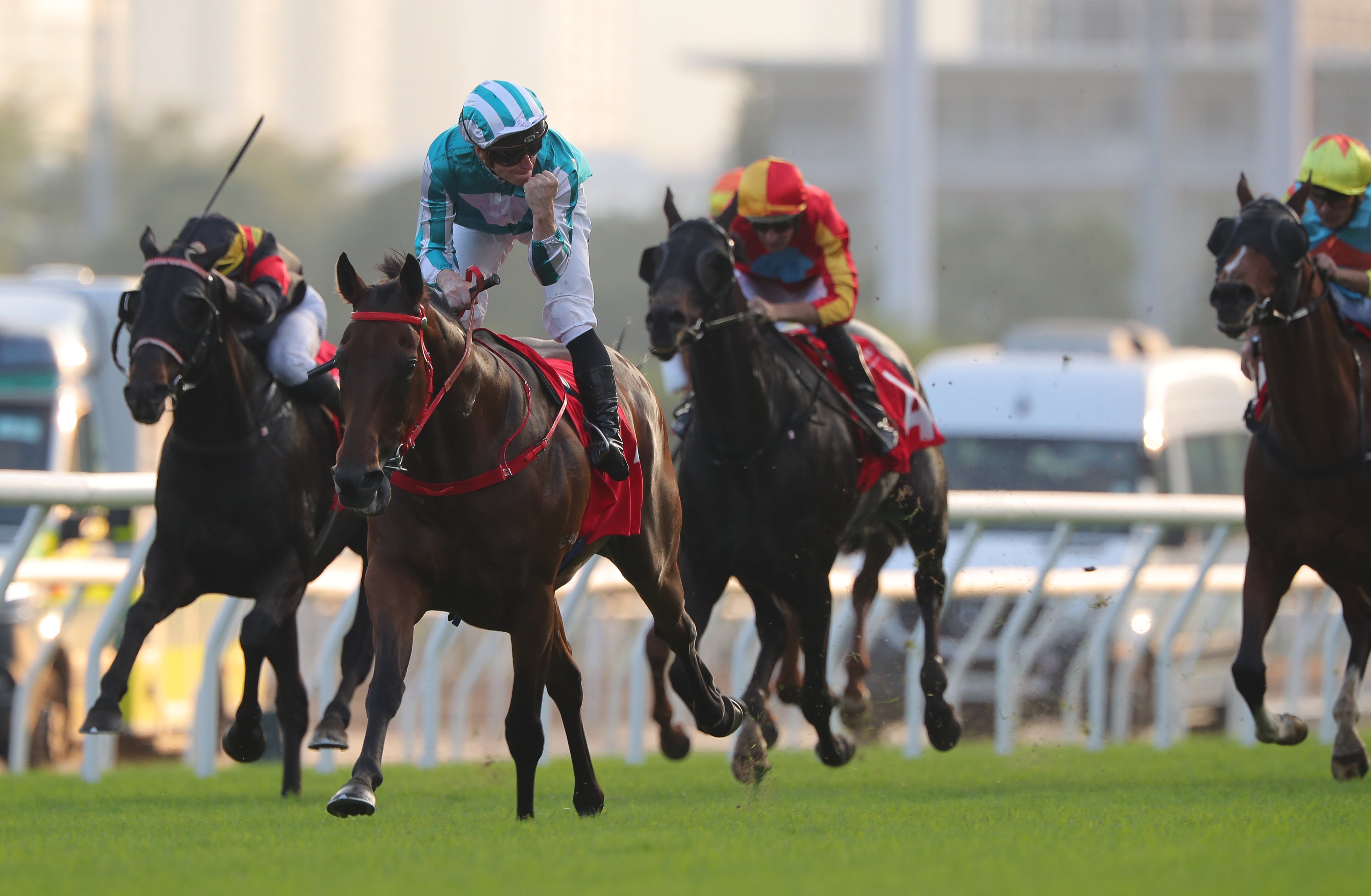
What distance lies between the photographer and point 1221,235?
696cm

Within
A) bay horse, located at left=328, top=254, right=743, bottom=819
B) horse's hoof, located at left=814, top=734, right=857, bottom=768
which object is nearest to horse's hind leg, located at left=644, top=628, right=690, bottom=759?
horse's hoof, located at left=814, top=734, right=857, bottom=768

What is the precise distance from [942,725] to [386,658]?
290 cm

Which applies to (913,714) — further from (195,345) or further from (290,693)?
(195,345)

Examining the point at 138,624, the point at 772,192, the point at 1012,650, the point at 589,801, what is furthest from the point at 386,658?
the point at 1012,650

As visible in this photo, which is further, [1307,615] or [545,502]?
[1307,615]

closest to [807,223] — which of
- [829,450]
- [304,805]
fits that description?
[829,450]

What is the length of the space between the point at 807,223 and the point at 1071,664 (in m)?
5.13

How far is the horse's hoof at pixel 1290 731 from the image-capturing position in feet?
23.2

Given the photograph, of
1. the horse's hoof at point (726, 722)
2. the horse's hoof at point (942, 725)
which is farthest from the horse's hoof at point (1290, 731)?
the horse's hoof at point (726, 722)

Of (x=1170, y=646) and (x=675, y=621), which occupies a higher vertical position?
(x=675, y=621)

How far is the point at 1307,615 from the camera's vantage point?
1089 cm

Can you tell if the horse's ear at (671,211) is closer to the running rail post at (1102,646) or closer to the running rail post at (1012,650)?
the running rail post at (1012,650)

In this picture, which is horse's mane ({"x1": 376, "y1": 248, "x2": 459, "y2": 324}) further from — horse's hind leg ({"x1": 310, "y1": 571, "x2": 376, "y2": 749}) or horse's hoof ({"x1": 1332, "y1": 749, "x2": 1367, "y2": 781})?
A: horse's hoof ({"x1": 1332, "y1": 749, "x2": 1367, "y2": 781})

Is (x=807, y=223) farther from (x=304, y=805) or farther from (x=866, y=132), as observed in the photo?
(x=866, y=132)
